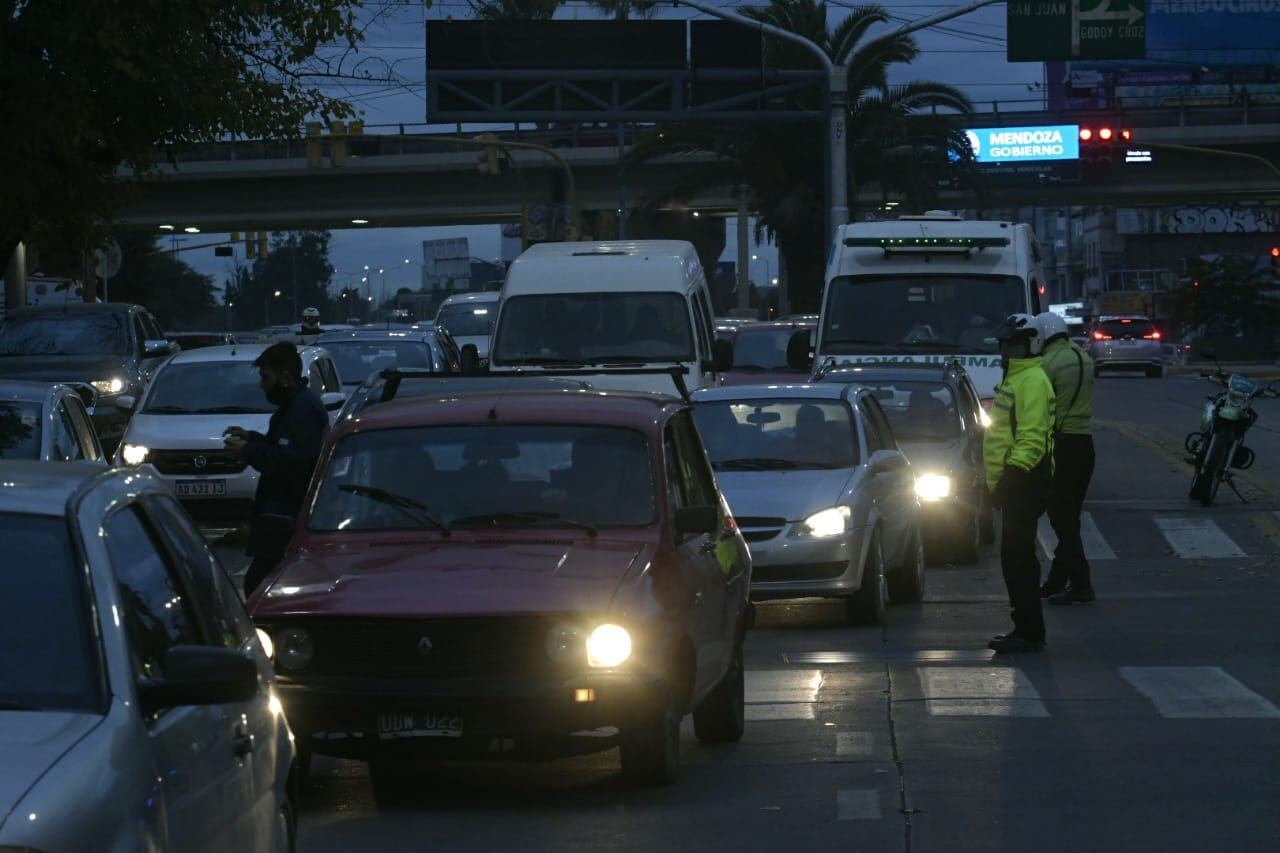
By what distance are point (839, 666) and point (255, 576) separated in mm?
3236

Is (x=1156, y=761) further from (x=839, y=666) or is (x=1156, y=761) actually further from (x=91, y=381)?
(x=91, y=381)

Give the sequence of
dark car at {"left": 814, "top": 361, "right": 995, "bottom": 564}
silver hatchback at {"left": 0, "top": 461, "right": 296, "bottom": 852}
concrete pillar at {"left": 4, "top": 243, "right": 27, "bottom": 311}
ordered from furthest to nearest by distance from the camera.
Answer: concrete pillar at {"left": 4, "top": 243, "right": 27, "bottom": 311}
dark car at {"left": 814, "top": 361, "right": 995, "bottom": 564}
silver hatchback at {"left": 0, "top": 461, "right": 296, "bottom": 852}

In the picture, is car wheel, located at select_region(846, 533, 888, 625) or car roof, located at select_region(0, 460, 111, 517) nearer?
car roof, located at select_region(0, 460, 111, 517)

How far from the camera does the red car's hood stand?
8.30 m

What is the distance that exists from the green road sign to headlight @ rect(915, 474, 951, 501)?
2522cm

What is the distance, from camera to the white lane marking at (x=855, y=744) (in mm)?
9688

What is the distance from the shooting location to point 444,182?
6956 centimetres

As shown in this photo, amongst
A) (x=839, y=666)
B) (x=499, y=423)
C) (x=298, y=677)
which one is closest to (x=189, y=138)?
(x=839, y=666)

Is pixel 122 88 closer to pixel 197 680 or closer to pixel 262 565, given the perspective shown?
pixel 262 565

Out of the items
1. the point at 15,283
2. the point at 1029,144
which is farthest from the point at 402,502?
the point at 1029,144

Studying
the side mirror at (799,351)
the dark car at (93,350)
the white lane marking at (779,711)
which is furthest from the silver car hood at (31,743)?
the dark car at (93,350)

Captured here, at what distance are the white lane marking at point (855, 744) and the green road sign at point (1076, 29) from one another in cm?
3383

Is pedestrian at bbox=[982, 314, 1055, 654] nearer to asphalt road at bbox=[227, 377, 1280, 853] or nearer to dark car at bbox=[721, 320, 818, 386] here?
asphalt road at bbox=[227, 377, 1280, 853]

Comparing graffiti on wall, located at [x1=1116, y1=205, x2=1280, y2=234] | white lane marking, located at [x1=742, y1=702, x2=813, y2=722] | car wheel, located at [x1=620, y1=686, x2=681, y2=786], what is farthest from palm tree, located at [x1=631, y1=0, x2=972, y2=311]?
graffiti on wall, located at [x1=1116, y1=205, x2=1280, y2=234]
